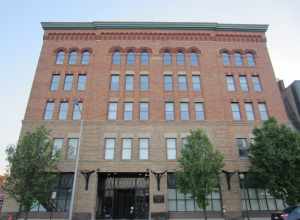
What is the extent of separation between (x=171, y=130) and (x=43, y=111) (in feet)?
47.7

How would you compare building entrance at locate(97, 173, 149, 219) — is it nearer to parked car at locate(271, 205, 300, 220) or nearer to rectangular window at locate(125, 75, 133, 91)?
rectangular window at locate(125, 75, 133, 91)

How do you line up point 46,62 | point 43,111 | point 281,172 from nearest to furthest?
point 281,172
point 43,111
point 46,62

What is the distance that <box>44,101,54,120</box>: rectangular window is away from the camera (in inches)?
984

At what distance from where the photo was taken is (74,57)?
28.6 meters

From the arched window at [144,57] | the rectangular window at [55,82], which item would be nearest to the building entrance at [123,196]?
the rectangular window at [55,82]

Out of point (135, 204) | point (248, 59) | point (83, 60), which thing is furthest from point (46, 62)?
point (248, 59)

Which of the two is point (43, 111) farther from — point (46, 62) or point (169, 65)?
point (169, 65)

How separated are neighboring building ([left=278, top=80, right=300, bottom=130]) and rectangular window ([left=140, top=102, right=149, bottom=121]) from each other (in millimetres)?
19705

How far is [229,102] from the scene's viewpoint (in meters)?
26.2

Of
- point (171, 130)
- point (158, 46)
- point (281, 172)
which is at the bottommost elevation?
point (281, 172)

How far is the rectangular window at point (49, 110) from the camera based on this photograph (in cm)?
2500

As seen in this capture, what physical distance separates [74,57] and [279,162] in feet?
84.2

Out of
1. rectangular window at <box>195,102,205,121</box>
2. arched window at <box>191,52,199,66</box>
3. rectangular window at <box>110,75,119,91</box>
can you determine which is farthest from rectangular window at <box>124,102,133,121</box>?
arched window at <box>191,52,199,66</box>

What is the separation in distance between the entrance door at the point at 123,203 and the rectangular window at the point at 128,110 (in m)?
7.90
